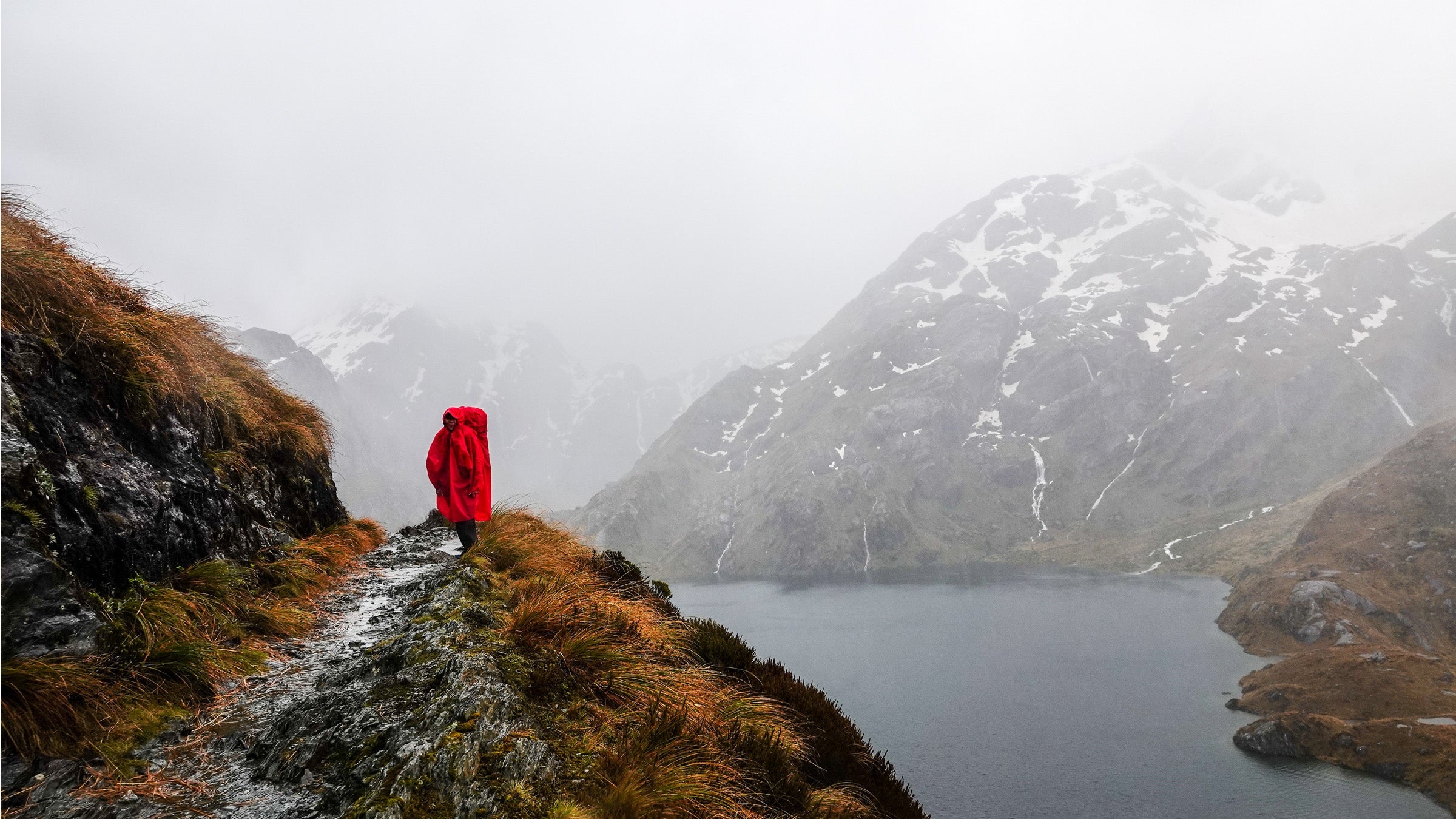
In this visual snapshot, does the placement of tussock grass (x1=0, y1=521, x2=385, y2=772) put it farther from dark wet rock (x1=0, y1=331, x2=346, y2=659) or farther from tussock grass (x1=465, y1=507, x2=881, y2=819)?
tussock grass (x1=465, y1=507, x2=881, y2=819)

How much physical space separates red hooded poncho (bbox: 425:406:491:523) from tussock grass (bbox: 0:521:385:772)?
7.65ft

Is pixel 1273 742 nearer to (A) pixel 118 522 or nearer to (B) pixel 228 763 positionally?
(B) pixel 228 763

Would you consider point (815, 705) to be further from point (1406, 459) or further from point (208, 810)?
point (1406, 459)

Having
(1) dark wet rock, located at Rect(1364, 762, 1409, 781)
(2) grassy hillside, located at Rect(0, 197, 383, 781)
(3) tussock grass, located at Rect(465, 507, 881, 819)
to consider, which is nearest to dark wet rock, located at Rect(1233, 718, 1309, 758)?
(1) dark wet rock, located at Rect(1364, 762, 1409, 781)

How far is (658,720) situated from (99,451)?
213 inches

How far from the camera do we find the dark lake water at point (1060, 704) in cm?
6719

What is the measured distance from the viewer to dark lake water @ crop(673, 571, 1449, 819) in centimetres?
6719

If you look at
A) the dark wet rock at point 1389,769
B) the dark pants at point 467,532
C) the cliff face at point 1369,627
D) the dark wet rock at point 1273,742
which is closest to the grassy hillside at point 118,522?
the dark pants at point 467,532

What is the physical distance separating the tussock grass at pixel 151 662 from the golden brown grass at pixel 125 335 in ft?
6.57

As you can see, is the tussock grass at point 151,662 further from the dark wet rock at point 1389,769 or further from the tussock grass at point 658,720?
the dark wet rock at point 1389,769

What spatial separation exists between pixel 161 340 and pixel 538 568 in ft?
17.0

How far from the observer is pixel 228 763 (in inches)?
153

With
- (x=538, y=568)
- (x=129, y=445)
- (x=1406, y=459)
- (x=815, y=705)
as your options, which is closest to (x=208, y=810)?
(x=129, y=445)

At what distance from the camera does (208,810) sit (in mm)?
3340
